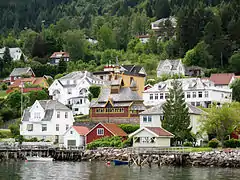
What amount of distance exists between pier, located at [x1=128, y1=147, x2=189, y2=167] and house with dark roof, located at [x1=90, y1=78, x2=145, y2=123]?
66.5ft

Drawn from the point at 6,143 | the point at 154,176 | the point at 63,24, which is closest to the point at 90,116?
the point at 6,143

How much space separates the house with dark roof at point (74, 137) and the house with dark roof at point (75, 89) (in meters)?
20.5

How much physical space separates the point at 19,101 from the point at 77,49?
46.0 metres

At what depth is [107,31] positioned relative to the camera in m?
168

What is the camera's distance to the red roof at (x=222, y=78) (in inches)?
4387

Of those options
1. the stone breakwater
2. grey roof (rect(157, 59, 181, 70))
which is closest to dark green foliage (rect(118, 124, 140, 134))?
the stone breakwater

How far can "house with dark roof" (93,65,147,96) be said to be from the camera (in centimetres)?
11394

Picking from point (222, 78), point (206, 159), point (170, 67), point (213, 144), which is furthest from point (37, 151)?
point (170, 67)

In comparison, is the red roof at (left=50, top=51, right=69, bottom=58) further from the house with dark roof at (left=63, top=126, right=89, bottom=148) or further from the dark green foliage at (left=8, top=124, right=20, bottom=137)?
the house with dark roof at (left=63, top=126, right=89, bottom=148)

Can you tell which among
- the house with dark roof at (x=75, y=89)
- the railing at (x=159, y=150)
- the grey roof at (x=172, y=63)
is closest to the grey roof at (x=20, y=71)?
the house with dark roof at (x=75, y=89)

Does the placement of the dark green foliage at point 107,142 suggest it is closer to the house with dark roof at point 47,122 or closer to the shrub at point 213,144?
the house with dark roof at point 47,122

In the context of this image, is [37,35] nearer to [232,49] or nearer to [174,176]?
[232,49]

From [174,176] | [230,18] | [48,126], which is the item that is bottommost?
[174,176]

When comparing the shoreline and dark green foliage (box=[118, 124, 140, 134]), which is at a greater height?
dark green foliage (box=[118, 124, 140, 134])
